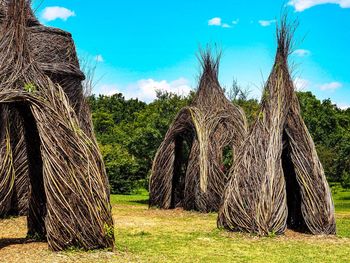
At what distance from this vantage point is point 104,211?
7734 mm

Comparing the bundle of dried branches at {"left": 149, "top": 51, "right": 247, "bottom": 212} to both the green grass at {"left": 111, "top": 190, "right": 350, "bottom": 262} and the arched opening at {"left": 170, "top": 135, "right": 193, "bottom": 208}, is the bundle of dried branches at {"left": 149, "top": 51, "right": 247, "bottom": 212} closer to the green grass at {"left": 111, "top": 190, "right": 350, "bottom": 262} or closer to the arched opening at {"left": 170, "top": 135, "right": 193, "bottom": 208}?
the arched opening at {"left": 170, "top": 135, "right": 193, "bottom": 208}

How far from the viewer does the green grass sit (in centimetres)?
822

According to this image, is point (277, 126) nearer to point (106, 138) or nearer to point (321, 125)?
point (106, 138)

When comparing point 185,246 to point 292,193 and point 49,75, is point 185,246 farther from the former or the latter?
point 49,75

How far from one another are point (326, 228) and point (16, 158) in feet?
23.9

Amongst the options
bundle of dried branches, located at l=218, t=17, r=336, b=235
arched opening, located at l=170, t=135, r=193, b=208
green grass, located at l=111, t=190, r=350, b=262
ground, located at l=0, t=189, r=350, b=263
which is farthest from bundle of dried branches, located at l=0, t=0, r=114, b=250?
arched opening, located at l=170, t=135, r=193, b=208

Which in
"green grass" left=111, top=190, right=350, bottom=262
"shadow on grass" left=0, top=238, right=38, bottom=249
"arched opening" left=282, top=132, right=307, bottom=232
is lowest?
"green grass" left=111, top=190, right=350, bottom=262

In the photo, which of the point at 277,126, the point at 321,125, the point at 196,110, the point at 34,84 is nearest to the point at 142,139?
the point at 196,110

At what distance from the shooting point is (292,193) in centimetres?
1186

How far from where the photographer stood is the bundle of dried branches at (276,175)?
10.4m

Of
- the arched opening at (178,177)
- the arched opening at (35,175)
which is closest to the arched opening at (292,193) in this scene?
the arched opening at (35,175)

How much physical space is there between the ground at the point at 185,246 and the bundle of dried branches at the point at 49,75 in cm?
77

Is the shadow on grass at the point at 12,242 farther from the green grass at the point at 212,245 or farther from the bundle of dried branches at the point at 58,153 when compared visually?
the green grass at the point at 212,245

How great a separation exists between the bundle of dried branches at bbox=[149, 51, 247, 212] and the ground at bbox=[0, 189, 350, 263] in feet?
8.57
